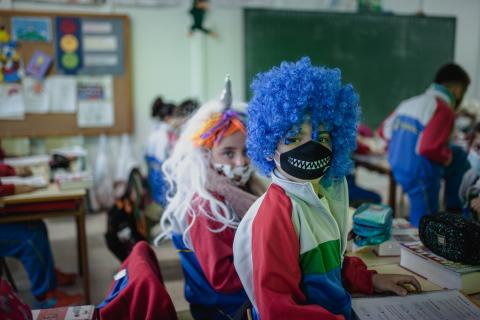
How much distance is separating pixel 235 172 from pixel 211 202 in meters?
0.17

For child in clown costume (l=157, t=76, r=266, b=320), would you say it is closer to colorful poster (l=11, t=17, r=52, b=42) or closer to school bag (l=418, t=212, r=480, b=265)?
school bag (l=418, t=212, r=480, b=265)

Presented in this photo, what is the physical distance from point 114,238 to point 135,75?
8.40ft

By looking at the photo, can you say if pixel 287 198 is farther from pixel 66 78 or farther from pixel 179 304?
pixel 66 78

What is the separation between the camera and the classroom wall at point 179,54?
4.61 meters

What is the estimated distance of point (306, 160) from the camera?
3.41 feet

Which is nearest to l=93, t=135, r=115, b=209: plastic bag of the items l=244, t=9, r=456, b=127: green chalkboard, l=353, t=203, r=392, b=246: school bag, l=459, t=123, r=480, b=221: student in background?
l=244, t=9, r=456, b=127: green chalkboard

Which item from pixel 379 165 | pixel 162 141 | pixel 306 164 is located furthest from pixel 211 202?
pixel 379 165

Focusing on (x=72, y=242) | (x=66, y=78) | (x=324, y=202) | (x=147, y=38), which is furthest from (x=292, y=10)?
(x=324, y=202)

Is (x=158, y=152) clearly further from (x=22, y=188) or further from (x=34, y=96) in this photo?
(x=34, y=96)

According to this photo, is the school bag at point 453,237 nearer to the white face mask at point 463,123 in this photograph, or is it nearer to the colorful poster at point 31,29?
the white face mask at point 463,123

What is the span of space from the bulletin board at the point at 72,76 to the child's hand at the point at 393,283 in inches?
153

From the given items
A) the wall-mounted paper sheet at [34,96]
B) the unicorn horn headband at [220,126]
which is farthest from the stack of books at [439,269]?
the wall-mounted paper sheet at [34,96]

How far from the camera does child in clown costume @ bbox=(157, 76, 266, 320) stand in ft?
4.63

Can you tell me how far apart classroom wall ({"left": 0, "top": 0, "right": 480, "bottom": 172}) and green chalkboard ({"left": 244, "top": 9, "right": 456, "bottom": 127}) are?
171mm
